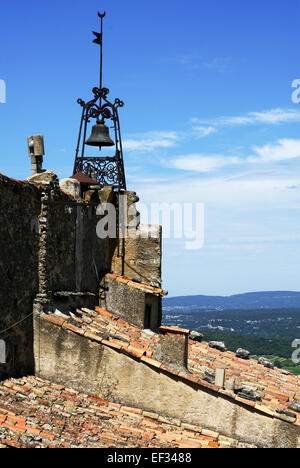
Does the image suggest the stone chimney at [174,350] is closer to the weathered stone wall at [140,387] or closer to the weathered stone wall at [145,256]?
the weathered stone wall at [140,387]

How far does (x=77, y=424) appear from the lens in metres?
13.1

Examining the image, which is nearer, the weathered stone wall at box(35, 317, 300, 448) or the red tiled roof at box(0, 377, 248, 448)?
the red tiled roof at box(0, 377, 248, 448)

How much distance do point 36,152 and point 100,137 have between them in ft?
11.4

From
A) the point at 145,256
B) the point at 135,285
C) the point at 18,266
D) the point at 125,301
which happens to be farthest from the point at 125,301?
the point at 18,266

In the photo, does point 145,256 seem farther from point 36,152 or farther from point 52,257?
point 52,257

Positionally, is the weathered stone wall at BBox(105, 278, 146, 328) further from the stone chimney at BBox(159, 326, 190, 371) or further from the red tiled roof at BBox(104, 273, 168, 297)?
the stone chimney at BBox(159, 326, 190, 371)

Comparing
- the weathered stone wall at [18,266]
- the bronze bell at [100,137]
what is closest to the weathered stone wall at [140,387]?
the weathered stone wall at [18,266]

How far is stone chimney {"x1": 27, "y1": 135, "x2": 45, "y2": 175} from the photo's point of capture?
716 inches

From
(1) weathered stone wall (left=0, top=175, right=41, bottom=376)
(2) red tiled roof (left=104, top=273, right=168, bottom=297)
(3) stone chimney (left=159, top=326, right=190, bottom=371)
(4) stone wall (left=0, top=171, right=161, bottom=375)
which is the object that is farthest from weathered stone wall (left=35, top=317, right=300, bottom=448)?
(2) red tiled roof (left=104, top=273, right=168, bottom=297)

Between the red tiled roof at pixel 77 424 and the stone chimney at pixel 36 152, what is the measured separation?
645 centimetres

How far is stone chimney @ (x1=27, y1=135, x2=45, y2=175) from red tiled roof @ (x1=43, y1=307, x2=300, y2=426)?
448 cm
